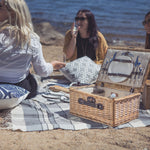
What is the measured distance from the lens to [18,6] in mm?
3082

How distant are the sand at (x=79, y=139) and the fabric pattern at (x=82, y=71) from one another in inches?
65.5

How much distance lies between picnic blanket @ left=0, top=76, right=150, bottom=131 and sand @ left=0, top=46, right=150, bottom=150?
10cm

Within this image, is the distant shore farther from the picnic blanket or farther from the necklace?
the picnic blanket

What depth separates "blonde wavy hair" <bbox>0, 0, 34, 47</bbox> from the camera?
3.07 meters

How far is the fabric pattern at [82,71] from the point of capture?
4.51 meters

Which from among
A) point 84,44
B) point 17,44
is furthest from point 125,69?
point 84,44

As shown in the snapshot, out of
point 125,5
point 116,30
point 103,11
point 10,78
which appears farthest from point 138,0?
point 10,78

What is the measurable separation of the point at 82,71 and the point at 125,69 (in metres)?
1.17

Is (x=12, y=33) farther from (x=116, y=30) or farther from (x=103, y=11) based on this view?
(x=103, y=11)

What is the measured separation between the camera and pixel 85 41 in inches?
195

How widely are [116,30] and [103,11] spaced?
6277mm

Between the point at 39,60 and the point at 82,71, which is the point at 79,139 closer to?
the point at 39,60

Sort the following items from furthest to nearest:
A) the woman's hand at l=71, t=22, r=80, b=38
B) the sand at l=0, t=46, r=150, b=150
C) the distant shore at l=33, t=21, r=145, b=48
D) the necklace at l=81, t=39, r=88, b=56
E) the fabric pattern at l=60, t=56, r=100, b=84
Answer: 1. the distant shore at l=33, t=21, r=145, b=48
2. the necklace at l=81, t=39, r=88, b=56
3. the woman's hand at l=71, t=22, r=80, b=38
4. the fabric pattern at l=60, t=56, r=100, b=84
5. the sand at l=0, t=46, r=150, b=150

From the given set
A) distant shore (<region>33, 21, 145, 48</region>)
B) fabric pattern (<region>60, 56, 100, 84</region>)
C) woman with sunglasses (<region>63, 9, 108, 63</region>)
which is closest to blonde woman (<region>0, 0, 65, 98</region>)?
fabric pattern (<region>60, 56, 100, 84</region>)
